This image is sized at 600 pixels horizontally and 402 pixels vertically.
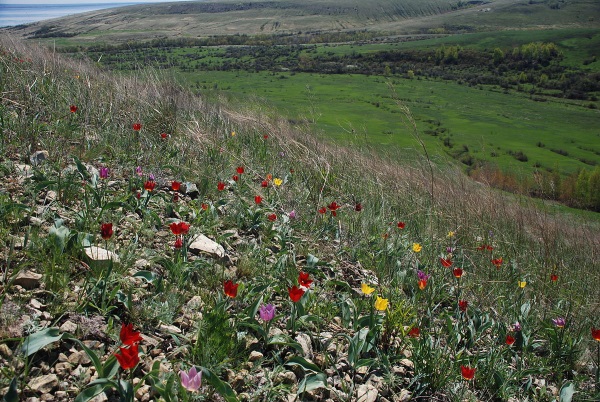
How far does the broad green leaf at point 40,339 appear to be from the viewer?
158 cm

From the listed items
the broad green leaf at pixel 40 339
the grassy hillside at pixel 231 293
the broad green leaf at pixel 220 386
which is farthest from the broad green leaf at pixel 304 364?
the broad green leaf at pixel 40 339

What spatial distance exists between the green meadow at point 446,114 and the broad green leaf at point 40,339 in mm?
17574

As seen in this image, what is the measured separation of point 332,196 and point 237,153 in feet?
4.07

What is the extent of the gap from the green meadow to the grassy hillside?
15.4 m

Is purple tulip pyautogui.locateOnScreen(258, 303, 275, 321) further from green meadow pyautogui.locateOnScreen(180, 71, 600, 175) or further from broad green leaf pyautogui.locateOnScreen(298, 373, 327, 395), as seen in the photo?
green meadow pyautogui.locateOnScreen(180, 71, 600, 175)

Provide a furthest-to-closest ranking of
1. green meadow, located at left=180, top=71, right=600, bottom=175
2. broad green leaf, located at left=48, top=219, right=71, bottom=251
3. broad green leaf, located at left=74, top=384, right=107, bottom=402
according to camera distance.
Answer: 1. green meadow, located at left=180, top=71, right=600, bottom=175
2. broad green leaf, located at left=48, top=219, right=71, bottom=251
3. broad green leaf, located at left=74, top=384, right=107, bottom=402

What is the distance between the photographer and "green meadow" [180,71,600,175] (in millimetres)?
24297

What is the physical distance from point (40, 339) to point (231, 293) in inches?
Answer: 28.4

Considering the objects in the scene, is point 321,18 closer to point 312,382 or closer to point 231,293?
point 231,293

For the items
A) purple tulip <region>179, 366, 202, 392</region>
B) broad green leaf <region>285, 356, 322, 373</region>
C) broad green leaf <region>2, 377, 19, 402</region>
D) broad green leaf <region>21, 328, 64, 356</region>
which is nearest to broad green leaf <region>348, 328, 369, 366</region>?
broad green leaf <region>285, 356, 322, 373</region>

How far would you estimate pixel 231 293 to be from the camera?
1.93 m

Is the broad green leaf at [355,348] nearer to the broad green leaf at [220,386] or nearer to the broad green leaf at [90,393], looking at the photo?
the broad green leaf at [220,386]

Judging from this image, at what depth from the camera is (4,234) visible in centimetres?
225

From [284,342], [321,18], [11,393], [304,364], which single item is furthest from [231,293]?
[321,18]
